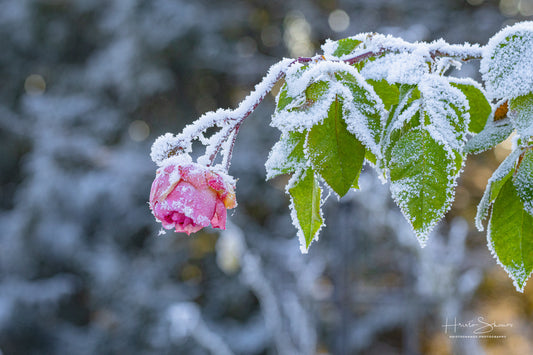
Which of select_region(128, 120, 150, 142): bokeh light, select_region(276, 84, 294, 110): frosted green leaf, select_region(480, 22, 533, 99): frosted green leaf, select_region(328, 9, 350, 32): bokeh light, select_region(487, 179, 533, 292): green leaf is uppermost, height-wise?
select_region(328, 9, 350, 32): bokeh light

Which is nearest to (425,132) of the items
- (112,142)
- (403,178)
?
(403,178)

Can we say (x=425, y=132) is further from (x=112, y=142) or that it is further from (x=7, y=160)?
(x=7, y=160)

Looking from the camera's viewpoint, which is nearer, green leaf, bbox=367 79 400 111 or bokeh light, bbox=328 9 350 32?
green leaf, bbox=367 79 400 111

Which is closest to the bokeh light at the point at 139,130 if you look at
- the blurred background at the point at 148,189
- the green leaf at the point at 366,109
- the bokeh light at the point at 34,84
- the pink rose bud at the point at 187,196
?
the blurred background at the point at 148,189

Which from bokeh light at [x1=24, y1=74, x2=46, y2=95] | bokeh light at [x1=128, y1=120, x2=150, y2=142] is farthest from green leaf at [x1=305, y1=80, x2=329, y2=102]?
bokeh light at [x1=24, y1=74, x2=46, y2=95]

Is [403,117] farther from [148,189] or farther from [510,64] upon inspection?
[148,189]

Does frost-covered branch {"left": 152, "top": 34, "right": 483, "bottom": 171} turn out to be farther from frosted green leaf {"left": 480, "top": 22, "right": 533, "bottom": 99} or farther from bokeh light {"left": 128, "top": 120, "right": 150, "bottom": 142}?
bokeh light {"left": 128, "top": 120, "right": 150, "bottom": 142}

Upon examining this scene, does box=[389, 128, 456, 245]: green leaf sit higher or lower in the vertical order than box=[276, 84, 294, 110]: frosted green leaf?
lower
